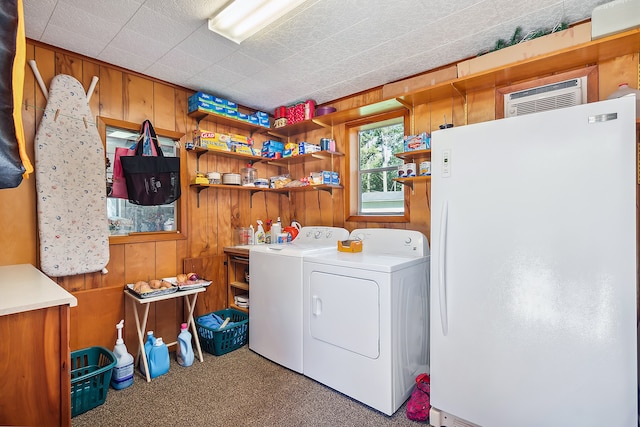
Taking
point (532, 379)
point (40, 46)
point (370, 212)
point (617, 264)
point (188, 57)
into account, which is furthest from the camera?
point (370, 212)

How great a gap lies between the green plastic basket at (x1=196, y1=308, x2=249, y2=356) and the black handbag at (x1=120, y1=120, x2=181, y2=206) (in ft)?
3.76

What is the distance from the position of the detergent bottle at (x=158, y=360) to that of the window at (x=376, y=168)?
1.96 m

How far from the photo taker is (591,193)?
1368mm

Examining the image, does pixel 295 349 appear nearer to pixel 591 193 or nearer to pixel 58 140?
pixel 591 193

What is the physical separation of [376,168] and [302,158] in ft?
2.65

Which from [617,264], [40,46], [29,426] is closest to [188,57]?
[40,46]

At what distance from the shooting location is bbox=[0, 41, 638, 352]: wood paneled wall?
82.9 inches

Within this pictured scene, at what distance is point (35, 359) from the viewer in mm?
1208

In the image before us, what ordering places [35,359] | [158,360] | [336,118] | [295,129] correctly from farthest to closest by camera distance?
[295,129] → [336,118] → [158,360] → [35,359]

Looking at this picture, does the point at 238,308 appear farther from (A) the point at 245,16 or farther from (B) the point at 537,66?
(B) the point at 537,66

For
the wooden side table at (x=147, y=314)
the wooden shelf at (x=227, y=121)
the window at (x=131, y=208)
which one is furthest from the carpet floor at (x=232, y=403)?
the wooden shelf at (x=227, y=121)

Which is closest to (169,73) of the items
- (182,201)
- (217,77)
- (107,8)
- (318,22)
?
(217,77)

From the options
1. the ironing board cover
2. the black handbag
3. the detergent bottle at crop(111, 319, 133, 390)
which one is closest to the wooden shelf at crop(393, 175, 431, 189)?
the black handbag

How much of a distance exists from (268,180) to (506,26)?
2.43 m
